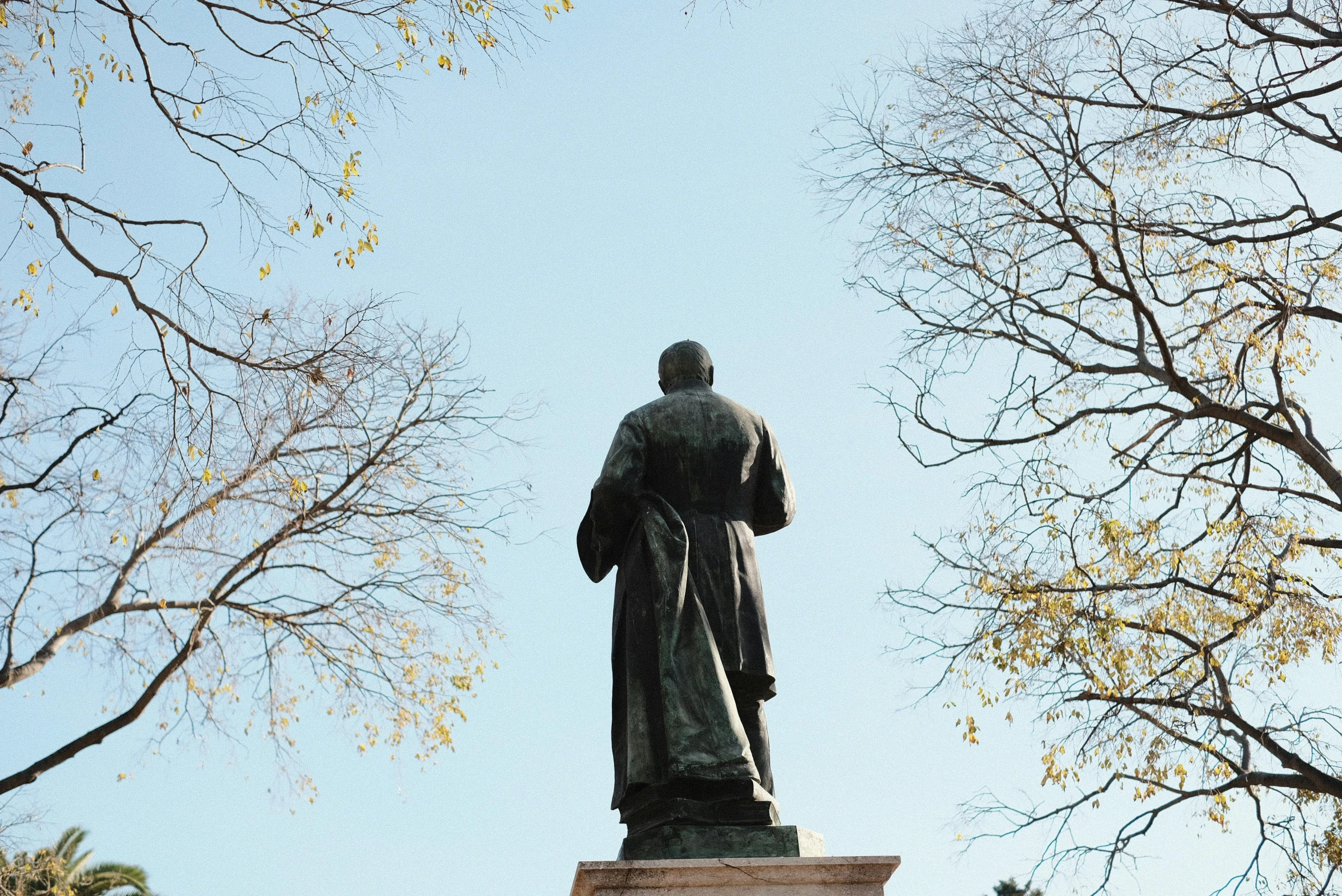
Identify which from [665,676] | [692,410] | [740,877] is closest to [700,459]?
[692,410]

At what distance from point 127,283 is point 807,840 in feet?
19.0

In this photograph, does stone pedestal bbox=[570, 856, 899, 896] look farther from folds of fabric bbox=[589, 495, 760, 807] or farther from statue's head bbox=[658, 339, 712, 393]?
statue's head bbox=[658, 339, 712, 393]

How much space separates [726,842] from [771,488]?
1.64 meters

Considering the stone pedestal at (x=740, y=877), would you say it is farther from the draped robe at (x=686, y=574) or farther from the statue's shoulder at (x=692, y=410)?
the statue's shoulder at (x=692, y=410)

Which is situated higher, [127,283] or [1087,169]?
[1087,169]

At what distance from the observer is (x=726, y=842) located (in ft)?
17.4

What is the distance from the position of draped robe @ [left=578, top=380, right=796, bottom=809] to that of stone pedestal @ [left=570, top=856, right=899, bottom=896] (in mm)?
410

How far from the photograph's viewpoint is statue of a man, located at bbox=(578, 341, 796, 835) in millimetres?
5473

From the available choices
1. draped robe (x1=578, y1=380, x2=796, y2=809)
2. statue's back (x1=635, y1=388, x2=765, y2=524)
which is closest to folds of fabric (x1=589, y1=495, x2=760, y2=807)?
draped robe (x1=578, y1=380, x2=796, y2=809)

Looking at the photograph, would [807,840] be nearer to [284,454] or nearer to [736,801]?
[736,801]

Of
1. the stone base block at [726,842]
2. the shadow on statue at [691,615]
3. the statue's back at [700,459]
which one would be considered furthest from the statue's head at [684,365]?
the stone base block at [726,842]

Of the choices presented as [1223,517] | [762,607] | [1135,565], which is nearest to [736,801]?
[762,607]

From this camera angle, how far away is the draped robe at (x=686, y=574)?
18.2 feet

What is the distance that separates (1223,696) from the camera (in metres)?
11.9
